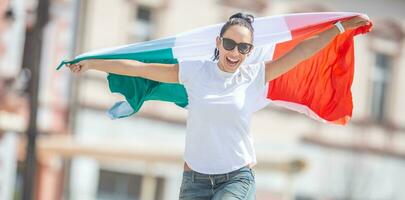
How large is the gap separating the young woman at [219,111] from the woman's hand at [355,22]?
0.66 m

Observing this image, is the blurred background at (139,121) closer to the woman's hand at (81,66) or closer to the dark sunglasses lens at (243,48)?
the woman's hand at (81,66)

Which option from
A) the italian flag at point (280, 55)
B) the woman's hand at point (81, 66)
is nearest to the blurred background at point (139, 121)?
the italian flag at point (280, 55)

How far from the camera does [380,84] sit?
90.4 feet

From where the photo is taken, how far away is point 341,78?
6715 mm

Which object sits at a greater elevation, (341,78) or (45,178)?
(341,78)

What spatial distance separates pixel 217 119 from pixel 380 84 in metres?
22.2

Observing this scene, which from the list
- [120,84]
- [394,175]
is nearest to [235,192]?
[120,84]

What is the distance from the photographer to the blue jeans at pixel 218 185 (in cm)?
571

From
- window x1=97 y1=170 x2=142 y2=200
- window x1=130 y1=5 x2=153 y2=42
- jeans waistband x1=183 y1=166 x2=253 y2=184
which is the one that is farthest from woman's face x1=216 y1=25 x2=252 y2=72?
window x1=130 y1=5 x2=153 y2=42

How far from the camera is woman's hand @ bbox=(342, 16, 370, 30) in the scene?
6.24m

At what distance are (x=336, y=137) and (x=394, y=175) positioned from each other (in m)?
1.92

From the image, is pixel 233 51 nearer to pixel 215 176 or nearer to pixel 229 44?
pixel 229 44

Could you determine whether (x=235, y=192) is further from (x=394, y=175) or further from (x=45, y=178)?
(x=394, y=175)

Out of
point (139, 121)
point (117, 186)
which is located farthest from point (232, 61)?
point (139, 121)
